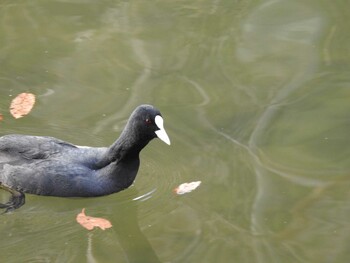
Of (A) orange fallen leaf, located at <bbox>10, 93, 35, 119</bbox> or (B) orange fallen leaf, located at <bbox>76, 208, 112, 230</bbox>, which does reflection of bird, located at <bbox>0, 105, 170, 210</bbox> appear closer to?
(B) orange fallen leaf, located at <bbox>76, 208, 112, 230</bbox>

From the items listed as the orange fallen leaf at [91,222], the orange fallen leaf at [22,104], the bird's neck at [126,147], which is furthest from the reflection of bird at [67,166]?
the orange fallen leaf at [22,104]

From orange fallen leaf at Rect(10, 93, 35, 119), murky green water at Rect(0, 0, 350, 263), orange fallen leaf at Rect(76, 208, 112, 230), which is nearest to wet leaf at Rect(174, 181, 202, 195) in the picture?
murky green water at Rect(0, 0, 350, 263)

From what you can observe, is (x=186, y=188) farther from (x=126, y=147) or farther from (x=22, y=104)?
(x=22, y=104)

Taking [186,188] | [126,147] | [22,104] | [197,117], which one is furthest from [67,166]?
[197,117]

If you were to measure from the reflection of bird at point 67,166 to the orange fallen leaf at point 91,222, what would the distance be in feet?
0.84

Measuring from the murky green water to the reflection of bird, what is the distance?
0.09m

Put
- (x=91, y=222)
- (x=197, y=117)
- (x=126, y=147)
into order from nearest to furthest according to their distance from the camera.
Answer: (x=91, y=222), (x=126, y=147), (x=197, y=117)

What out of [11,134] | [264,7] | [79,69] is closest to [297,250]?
[11,134]

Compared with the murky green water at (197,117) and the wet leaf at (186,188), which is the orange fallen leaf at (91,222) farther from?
the wet leaf at (186,188)

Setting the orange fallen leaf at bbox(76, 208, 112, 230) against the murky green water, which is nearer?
the murky green water

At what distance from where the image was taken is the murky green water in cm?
603

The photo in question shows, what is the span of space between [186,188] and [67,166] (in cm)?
88

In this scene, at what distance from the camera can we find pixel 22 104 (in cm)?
747

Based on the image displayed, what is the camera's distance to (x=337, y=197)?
6.52 m
